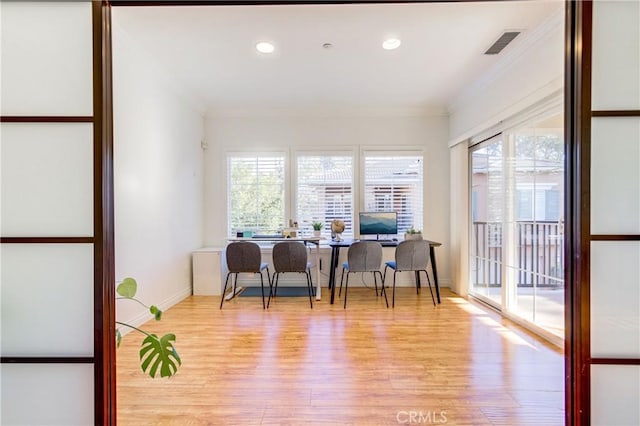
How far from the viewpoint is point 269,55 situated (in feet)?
10.5

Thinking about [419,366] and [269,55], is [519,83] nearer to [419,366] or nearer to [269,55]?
[269,55]

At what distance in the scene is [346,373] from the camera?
2250mm

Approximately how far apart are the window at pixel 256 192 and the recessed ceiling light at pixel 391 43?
251 centimetres

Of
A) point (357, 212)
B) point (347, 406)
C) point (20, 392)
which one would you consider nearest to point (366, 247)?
point (357, 212)

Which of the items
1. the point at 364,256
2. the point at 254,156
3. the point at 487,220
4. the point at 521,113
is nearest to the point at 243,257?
the point at 364,256

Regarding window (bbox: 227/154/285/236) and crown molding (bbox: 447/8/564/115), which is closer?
crown molding (bbox: 447/8/564/115)

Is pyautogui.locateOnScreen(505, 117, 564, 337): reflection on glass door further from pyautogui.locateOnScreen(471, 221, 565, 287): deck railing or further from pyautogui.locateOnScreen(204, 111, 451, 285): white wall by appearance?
pyautogui.locateOnScreen(204, 111, 451, 285): white wall

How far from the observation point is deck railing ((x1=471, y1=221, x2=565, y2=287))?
113 inches

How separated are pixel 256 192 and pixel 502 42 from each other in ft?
12.3

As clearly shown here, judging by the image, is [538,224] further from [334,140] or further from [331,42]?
[334,140]

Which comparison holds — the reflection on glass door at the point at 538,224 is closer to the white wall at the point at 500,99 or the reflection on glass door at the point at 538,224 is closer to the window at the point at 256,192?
the white wall at the point at 500,99

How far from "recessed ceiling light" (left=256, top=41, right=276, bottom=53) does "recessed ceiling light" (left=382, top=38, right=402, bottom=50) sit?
1.09 m

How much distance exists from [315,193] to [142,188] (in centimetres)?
258

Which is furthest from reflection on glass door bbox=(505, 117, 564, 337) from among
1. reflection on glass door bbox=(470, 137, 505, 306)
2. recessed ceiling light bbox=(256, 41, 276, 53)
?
recessed ceiling light bbox=(256, 41, 276, 53)
